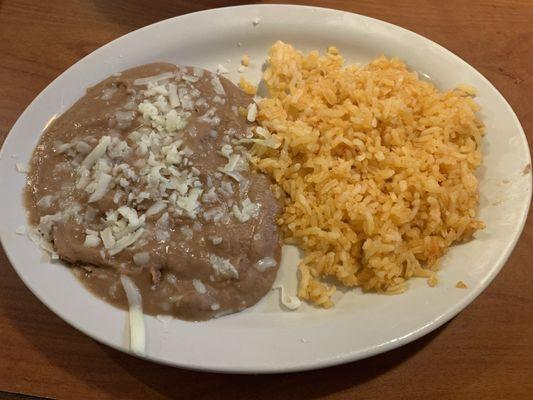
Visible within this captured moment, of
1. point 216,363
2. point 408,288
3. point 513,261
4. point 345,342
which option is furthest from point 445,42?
point 216,363

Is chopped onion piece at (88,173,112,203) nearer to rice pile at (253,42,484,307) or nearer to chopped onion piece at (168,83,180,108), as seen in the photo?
chopped onion piece at (168,83,180,108)

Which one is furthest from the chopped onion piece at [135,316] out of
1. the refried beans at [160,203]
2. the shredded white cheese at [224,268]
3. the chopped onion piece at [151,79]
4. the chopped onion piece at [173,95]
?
the chopped onion piece at [151,79]

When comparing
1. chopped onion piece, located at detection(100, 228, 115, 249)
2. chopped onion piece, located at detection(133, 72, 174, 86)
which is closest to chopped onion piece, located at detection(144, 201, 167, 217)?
chopped onion piece, located at detection(100, 228, 115, 249)

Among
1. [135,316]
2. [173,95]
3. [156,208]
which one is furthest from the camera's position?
[173,95]

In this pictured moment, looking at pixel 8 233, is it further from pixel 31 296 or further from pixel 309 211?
pixel 309 211

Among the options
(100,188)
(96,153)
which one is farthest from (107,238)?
(96,153)

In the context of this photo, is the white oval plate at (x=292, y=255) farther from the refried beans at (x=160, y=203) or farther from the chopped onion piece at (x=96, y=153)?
the chopped onion piece at (x=96, y=153)

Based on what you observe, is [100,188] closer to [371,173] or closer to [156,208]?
[156,208]

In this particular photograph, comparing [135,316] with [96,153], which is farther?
[96,153]
